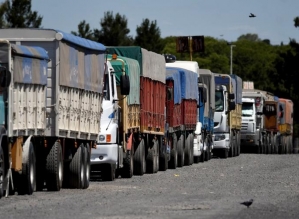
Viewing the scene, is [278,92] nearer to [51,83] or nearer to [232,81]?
[232,81]

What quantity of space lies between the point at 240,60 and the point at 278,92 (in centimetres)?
5512

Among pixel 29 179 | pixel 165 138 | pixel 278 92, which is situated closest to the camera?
pixel 29 179

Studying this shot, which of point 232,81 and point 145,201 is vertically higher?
point 232,81

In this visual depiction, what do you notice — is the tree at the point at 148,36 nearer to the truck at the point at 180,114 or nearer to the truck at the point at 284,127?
the truck at the point at 284,127

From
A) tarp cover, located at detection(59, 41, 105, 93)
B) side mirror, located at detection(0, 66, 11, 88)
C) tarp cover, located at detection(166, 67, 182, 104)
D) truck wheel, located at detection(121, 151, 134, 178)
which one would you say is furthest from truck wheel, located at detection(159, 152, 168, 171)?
side mirror, located at detection(0, 66, 11, 88)

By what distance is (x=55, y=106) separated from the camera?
23875 mm

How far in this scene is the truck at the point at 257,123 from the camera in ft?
216

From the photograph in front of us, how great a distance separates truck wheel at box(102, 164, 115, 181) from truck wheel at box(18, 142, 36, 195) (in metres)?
6.04

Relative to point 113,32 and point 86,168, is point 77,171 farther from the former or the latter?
point 113,32

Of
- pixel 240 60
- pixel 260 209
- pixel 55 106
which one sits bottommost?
pixel 260 209

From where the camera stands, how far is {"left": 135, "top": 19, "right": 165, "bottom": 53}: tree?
362 ft

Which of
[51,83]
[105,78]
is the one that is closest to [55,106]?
[51,83]

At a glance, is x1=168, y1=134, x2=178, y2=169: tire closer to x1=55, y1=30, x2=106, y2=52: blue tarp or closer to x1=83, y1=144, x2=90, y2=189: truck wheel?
x1=55, y1=30, x2=106, y2=52: blue tarp

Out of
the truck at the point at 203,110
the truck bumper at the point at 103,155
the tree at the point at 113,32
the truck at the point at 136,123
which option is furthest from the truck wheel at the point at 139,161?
the tree at the point at 113,32
